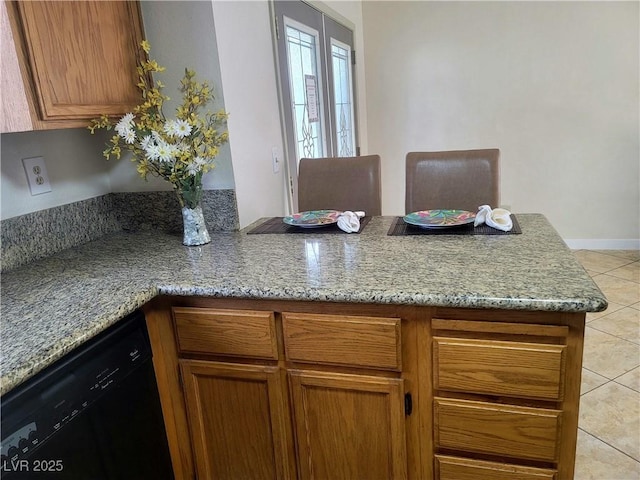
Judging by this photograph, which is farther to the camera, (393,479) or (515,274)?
(393,479)

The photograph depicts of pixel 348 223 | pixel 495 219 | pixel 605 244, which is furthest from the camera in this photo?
pixel 605 244

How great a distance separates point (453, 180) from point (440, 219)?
39 centimetres

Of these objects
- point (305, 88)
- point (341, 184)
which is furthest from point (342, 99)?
point (341, 184)

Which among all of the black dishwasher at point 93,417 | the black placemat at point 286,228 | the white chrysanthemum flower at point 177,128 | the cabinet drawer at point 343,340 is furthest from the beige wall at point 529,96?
the black dishwasher at point 93,417

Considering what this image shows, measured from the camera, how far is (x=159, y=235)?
6.04ft

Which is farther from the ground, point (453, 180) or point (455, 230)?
point (453, 180)

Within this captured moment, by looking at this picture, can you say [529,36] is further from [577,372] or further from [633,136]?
[577,372]

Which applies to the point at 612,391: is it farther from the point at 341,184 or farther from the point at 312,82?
the point at 312,82

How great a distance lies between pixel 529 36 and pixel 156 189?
3.17m

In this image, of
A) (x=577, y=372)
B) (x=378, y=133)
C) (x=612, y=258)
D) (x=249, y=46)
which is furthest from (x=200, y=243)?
(x=612, y=258)

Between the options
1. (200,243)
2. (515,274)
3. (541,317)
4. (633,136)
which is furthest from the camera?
(633,136)

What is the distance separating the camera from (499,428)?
1.13 meters

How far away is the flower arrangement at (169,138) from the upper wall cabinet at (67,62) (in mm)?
60

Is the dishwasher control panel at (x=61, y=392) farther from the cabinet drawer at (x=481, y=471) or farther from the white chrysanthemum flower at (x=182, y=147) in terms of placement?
the cabinet drawer at (x=481, y=471)
